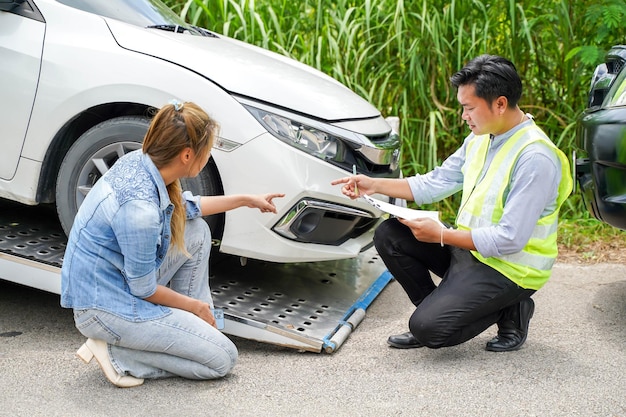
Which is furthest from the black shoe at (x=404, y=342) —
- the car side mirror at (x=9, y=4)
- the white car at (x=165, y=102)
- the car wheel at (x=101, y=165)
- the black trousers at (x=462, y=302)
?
the car side mirror at (x=9, y=4)

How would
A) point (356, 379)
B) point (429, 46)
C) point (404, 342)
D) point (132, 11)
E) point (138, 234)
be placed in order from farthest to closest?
point (429, 46) < point (132, 11) < point (404, 342) < point (356, 379) < point (138, 234)

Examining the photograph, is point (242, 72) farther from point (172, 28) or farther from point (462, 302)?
point (462, 302)

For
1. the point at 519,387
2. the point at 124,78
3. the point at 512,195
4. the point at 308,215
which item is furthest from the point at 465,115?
the point at 124,78

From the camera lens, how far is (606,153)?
3408 millimetres

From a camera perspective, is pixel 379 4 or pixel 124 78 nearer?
pixel 124 78

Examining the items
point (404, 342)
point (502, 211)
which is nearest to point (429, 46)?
point (502, 211)

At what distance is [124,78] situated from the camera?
3463mm

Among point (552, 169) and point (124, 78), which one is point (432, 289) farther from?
Result: point (124, 78)

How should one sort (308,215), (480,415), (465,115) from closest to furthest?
(480,415) → (465,115) → (308,215)

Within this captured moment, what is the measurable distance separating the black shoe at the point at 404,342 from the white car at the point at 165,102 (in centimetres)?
42

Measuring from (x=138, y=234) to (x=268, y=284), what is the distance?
4.24 feet

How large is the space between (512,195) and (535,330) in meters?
0.85

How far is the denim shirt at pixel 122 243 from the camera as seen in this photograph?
9.35 feet

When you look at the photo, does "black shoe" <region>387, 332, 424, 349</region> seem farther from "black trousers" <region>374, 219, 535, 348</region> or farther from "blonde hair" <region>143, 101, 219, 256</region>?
"blonde hair" <region>143, 101, 219, 256</region>
